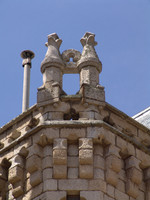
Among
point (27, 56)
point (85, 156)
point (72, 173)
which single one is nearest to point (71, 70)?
point (85, 156)

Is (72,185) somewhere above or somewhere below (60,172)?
below

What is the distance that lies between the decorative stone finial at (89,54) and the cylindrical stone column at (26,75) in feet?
11.7

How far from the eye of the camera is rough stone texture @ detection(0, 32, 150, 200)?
1752 cm

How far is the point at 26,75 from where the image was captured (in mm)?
23922

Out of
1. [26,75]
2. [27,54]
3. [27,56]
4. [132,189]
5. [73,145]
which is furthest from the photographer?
[27,54]

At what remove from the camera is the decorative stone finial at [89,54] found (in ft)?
62.8

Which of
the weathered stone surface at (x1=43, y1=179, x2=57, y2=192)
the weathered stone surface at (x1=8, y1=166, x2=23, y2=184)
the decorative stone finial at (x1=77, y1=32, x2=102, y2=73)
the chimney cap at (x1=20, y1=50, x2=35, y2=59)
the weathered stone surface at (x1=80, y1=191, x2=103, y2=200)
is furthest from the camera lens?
the chimney cap at (x1=20, y1=50, x2=35, y2=59)

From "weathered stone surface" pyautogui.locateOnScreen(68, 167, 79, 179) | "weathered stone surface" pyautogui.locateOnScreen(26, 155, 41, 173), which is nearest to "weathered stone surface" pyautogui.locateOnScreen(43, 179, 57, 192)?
"weathered stone surface" pyautogui.locateOnScreen(68, 167, 79, 179)

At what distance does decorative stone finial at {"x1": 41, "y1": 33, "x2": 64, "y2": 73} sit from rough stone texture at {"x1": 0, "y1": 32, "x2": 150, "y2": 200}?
2 cm

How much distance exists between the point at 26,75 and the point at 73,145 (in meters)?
6.32

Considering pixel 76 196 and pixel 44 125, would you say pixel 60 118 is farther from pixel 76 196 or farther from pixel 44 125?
pixel 76 196

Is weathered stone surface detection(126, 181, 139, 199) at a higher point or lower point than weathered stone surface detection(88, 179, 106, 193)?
higher

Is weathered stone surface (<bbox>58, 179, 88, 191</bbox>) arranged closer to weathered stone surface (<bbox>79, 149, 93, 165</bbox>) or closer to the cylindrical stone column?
weathered stone surface (<bbox>79, 149, 93, 165</bbox>)

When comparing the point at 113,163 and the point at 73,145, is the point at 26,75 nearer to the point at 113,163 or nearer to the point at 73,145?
the point at 73,145
